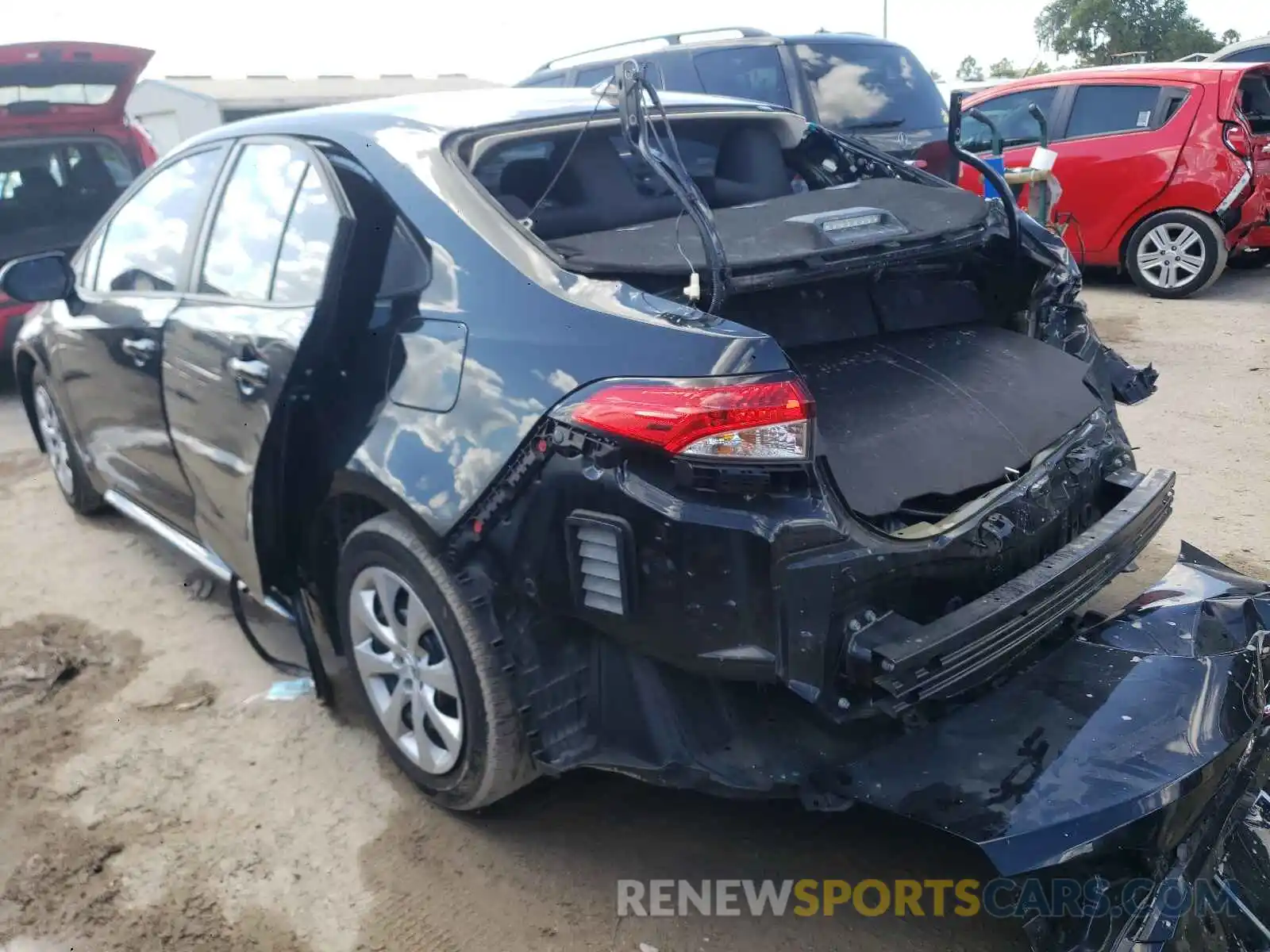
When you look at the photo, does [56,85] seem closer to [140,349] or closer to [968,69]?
[140,349]

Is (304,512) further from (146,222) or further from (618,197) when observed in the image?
(146,222)

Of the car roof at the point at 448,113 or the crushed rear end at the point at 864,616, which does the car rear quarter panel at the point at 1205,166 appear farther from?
the crushed rear end at the point at 864,616

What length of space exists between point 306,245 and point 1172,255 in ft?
24.9

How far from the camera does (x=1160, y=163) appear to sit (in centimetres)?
784

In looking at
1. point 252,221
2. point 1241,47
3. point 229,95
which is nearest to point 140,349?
point 252,221

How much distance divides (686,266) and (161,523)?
2.47m

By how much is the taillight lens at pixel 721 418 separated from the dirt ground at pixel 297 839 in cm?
110

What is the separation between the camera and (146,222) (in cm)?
357

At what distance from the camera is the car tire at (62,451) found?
4.50 metres

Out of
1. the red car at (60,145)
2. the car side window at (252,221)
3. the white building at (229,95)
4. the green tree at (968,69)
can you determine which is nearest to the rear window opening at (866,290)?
the car side window at (252,221)

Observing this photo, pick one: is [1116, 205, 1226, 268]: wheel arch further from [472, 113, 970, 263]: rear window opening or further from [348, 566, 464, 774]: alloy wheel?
[348, 566, 464, 774]: alloy wheel

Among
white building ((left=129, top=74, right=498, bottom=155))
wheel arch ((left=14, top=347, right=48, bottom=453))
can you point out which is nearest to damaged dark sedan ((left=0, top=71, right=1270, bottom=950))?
wheel arch ((left=14, top=347, right=48, bottom=453))

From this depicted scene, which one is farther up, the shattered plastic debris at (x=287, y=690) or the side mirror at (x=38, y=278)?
the side mirror at (x=38, y=278)

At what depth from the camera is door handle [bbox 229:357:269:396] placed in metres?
2.67
